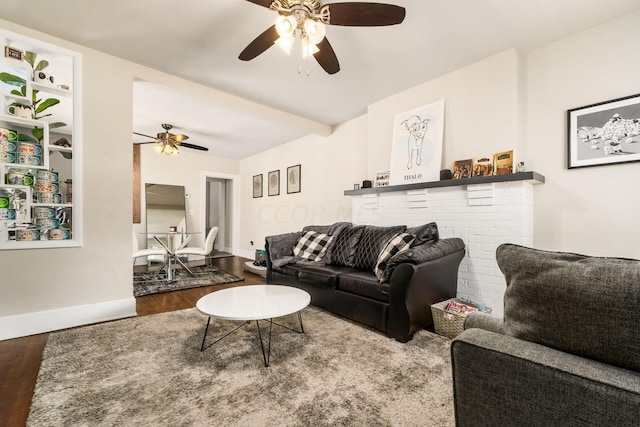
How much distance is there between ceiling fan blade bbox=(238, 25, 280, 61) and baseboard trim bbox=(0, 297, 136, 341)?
255 cm

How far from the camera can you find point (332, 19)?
1.83 m

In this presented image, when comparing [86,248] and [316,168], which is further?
[316,168]

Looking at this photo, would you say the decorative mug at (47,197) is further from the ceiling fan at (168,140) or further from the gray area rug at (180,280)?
the ceiling fan at (168,140)

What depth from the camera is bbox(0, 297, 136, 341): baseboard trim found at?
87.4 inches

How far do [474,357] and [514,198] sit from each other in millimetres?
2203

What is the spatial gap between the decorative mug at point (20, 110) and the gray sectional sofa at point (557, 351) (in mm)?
3478

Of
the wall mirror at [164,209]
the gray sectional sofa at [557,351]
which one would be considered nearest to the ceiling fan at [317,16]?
the gray sectional sofa at [557,351]

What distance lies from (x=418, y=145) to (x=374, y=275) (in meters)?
1.62

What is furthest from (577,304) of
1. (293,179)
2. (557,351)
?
(293,179)

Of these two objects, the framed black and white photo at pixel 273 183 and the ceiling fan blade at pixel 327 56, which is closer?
the ceiling fan blade at pixel 327 56

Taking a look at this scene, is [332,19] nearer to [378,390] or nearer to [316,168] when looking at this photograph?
[378,390]

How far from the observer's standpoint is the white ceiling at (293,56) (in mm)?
2055

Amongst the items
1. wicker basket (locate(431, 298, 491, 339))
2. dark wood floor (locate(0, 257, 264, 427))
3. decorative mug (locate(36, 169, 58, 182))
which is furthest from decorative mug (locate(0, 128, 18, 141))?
wicker basket (locate(431, 298, 491, 339))

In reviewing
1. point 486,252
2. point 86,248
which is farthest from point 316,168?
point 86,248
